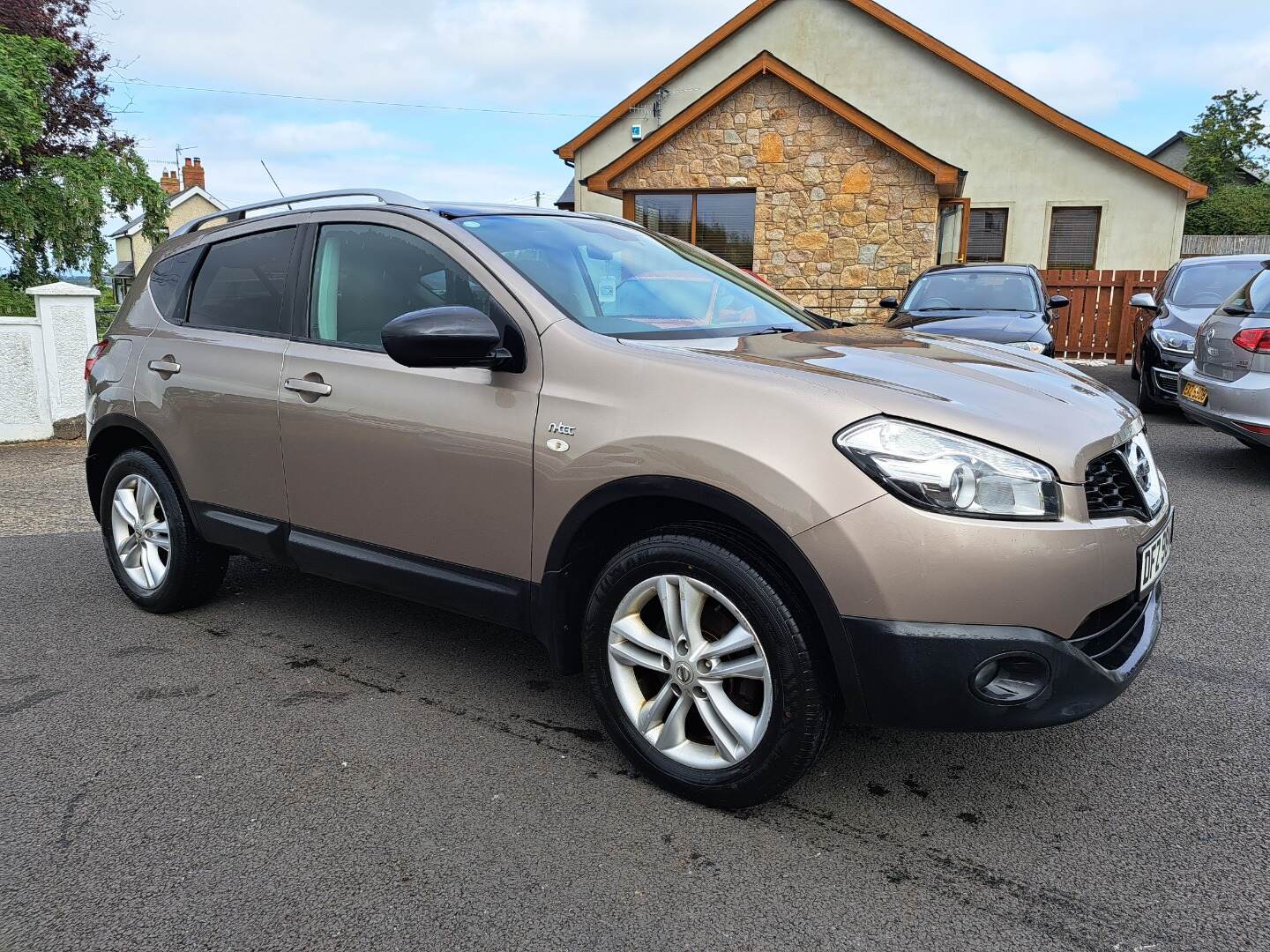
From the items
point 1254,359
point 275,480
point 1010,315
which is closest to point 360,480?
point 275,480

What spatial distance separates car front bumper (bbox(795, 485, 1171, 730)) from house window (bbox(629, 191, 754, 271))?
14.1 m

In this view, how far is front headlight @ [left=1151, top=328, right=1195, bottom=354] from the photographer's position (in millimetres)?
9297

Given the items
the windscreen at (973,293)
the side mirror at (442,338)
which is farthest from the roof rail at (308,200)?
the windscreen at (973,293)

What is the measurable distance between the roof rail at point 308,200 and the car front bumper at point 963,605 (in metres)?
2.16

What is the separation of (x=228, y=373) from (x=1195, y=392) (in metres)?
6.76

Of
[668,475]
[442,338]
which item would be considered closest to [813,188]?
[442,338]

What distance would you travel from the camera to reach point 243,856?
2508 millimetres

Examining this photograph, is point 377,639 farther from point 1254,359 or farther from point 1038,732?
point 1254,359

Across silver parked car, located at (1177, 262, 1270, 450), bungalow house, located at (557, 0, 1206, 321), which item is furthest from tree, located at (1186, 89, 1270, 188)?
silver parked car, located at (1177, 262, 1270, 450)

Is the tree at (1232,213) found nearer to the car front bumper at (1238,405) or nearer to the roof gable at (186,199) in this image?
the car front bumper at (1238,405)

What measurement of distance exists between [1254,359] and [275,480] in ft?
21.1

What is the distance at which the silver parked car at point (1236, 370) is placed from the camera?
6.49 meters

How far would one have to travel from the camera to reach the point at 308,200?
3883 mm

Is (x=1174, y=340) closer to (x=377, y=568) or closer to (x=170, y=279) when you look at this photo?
(x=377, y=568)
